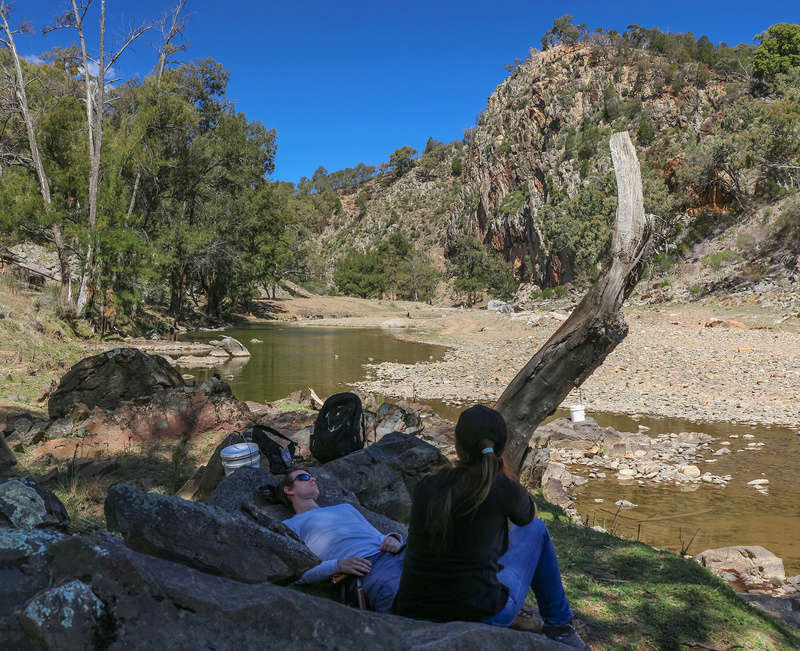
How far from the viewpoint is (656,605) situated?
3277mm

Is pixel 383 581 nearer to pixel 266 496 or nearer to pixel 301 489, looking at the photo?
pixel 301 489

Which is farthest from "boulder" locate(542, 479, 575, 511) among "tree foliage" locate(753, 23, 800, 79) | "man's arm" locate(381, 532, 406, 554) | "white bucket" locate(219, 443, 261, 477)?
"tree foliage" locate(753, 23, 800, 79)

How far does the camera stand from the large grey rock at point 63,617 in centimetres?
139

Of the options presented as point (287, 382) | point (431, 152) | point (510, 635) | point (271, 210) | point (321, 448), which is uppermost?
point (431, 152)

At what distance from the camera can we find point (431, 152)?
116m

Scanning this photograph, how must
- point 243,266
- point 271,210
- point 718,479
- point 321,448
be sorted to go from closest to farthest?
1. point 321,448
2. point 718,479
3. point 243,266
4. point 271,210

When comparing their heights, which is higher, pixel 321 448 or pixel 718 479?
pixel 321 448

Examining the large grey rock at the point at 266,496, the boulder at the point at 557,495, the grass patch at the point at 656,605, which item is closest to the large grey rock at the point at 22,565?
the large grey rock at the point at 266,496

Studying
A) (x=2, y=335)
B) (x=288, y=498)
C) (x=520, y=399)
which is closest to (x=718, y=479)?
(x=520, y=399)

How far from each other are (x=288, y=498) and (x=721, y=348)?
17.2 metres

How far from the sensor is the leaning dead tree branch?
4250 mm

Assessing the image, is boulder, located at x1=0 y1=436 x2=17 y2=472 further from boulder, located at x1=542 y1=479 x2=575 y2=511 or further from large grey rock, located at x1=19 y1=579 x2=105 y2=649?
boulder, located at x1=542 y1=479 x2=575 y2=511

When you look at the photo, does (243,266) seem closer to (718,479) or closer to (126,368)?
(126,368)

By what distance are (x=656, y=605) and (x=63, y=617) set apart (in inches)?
127
